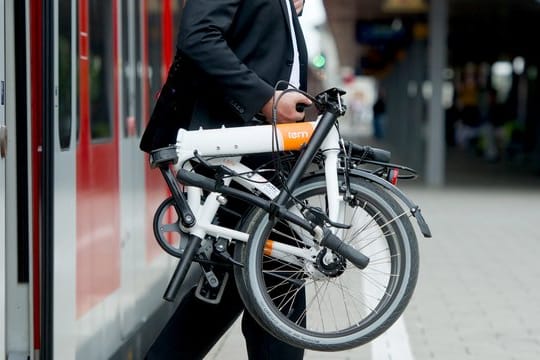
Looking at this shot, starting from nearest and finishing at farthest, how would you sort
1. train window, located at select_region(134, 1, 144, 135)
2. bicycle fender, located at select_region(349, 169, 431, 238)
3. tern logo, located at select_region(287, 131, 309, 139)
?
1. bicycle fender, located at select_region(349, 169, 431, 238)
2. tern logo, located at select_region(287, 131, 309, 139)
3. train window, located at select_region(134, 1, 144, 135)

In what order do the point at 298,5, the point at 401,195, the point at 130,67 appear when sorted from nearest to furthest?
1. the point at 401,195
2. the point at 298,5
3. the point at 130,67

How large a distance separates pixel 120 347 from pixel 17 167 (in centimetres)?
205

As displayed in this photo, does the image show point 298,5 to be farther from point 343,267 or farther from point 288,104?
point 343,267

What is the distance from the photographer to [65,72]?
A: 13.6 ft

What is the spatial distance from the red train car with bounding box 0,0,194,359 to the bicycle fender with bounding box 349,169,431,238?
3.32 ft

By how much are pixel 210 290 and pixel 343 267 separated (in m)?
0.41

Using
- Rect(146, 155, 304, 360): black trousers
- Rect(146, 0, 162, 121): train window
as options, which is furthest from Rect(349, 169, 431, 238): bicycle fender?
Rect(146, 0, 162, 121): train window

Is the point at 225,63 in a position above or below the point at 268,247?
above

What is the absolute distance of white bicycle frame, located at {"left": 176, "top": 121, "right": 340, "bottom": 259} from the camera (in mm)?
3389

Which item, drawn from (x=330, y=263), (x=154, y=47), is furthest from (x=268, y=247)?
(x=154, y=47)

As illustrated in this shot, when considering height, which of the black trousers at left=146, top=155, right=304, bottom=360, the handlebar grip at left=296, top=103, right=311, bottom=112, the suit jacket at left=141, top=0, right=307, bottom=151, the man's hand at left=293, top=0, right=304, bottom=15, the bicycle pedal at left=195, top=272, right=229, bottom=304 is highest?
the man's hand at left=293, top=0, right=304, bottom=15

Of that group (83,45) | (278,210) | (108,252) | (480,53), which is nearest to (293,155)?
(278,210)

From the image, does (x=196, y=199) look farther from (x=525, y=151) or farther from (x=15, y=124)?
(x=525, y=151)

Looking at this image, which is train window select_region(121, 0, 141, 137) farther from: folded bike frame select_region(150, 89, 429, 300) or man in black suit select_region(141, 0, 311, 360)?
folded bike frame select_region(150, 89, 429, 300)
